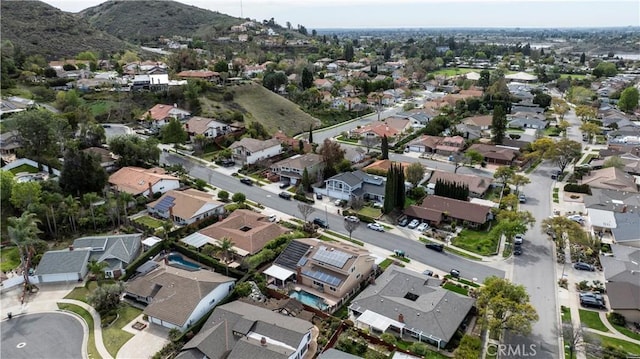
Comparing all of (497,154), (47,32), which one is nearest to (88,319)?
(497,154)

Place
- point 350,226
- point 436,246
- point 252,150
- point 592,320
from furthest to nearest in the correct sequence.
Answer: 1. point 252,150
2. point 350,226
3. point 436,246
4. point 592,320

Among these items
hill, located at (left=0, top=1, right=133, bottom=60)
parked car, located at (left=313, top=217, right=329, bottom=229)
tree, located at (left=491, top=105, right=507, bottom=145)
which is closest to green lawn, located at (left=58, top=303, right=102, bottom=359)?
parked car, located at (left=313, top=217, right=329, bottom=229)

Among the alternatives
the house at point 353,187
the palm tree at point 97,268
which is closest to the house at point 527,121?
the house at point 353,187

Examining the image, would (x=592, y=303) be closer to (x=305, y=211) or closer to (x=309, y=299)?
(x=309, y=299)

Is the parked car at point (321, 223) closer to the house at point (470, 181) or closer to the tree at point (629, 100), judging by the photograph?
the house at point (470, 181)

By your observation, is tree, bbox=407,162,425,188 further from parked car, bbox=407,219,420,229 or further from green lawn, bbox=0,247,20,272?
green lawn, bbox=0,247,20,272

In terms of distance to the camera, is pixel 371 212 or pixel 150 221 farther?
pixel 371 212

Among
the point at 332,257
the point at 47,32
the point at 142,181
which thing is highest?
the point at 47,32
